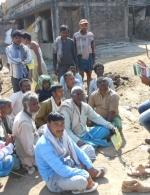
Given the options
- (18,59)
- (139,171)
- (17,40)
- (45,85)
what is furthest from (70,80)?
(139,171)

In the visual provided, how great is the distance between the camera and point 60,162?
289cm

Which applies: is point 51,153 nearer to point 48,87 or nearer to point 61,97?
point 61,97

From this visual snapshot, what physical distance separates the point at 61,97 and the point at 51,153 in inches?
69.2

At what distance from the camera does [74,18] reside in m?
15.6

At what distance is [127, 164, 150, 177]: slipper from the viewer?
3.41 m

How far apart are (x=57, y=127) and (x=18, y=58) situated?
2780mm

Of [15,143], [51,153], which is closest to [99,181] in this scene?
[51,153]

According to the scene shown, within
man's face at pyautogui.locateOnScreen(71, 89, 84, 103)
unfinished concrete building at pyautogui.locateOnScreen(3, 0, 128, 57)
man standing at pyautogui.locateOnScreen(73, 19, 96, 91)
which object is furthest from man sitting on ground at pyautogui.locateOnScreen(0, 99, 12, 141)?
unfinished concrete building at pyautogui.locateOnScreen(3, 0, 128, 57)

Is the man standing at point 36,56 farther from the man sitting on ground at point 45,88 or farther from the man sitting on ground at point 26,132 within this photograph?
the man sitting on ground at point 26,132

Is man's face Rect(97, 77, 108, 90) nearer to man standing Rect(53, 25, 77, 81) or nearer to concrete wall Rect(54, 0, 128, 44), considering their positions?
man standing Rect(53, 25, 77, 81)

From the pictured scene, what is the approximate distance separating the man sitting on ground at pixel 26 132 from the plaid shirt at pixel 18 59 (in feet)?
6.15

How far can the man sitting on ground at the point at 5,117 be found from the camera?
361 cm

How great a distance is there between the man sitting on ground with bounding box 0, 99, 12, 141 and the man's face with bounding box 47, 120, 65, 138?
91cm

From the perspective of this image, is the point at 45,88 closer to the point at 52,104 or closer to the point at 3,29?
the point at 52,104
